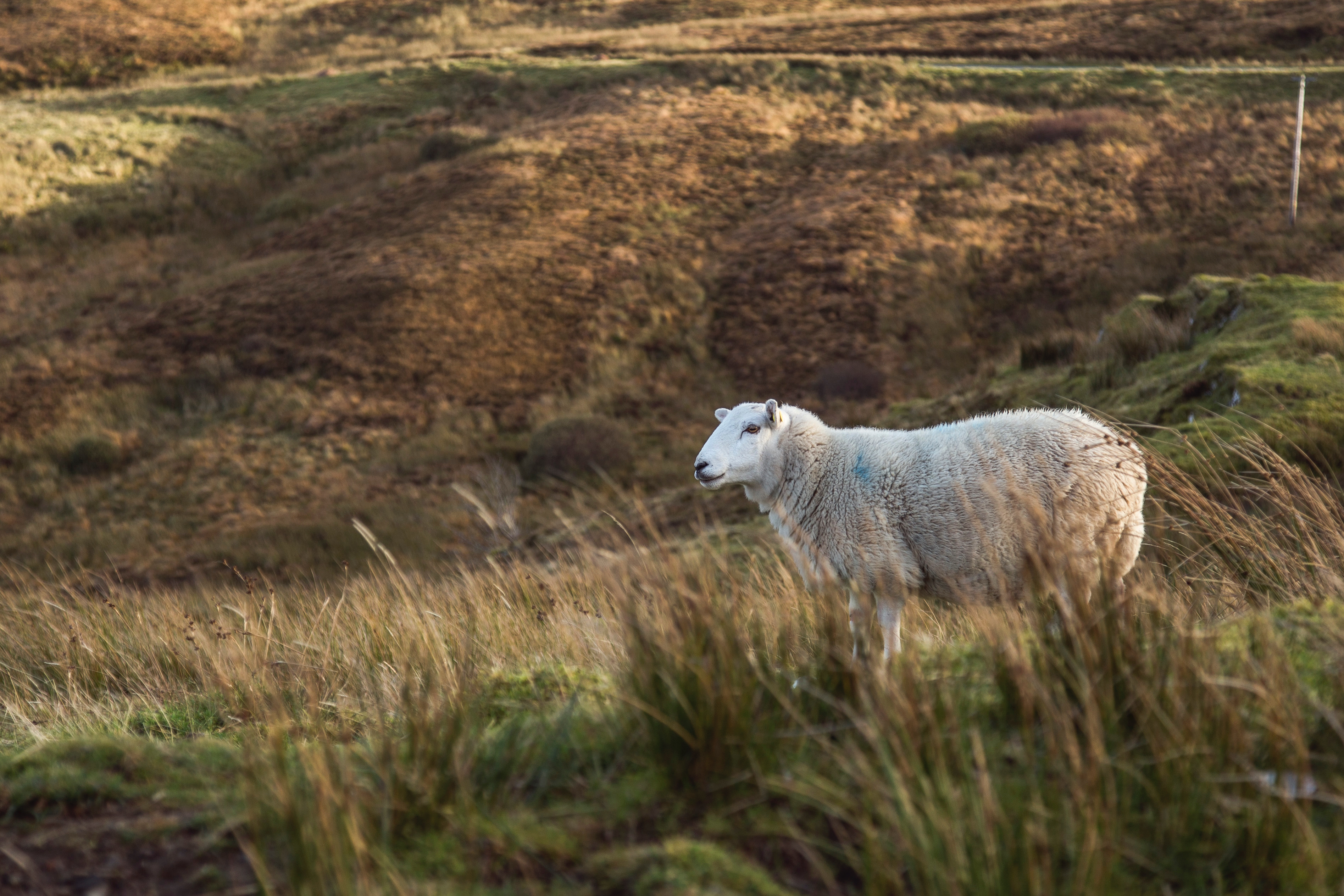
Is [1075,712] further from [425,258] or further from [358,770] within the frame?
[425,258]

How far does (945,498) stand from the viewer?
518 cm

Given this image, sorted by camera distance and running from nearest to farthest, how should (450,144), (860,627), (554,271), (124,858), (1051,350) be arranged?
(124,858)
(860,627)
(1051,350)
(554,271)
(450,144)

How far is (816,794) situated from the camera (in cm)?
266

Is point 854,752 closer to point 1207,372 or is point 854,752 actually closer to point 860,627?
point 860,627

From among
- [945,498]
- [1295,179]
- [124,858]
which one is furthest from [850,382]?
[124,858]

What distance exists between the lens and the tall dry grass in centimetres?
238

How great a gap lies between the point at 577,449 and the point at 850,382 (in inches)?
267

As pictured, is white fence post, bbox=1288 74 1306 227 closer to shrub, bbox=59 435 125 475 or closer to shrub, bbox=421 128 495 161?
shrub, bbox=421 128 495 161

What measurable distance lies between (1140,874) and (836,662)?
110 cm

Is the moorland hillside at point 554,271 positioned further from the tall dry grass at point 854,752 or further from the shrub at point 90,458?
the tall dry grass at point 854,752

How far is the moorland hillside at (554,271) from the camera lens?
21.1 meters

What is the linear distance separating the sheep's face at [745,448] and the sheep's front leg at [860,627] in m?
1.12

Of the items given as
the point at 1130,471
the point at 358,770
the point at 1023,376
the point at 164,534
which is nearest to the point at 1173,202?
the point at 1023,376

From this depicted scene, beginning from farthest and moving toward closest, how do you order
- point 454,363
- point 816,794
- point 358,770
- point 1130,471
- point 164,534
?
point 454,363 < point 164,534 < point 1130,471 < point 358,770 < point 816,794
